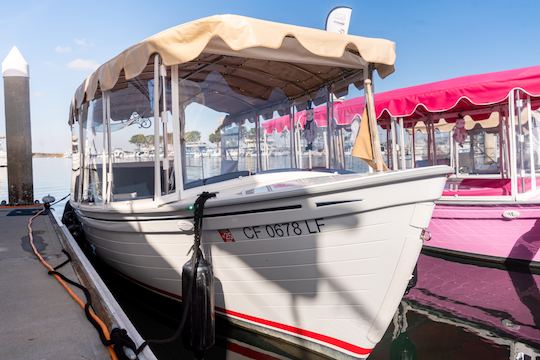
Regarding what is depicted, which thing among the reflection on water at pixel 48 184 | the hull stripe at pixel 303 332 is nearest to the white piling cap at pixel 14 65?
the reflection on water at pixel 48 184

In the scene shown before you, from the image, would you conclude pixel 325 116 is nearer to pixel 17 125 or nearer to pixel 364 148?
pixel 364 148

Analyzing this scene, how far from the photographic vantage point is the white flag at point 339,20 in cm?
566

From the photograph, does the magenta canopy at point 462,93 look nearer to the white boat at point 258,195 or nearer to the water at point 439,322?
the water at point 439,322

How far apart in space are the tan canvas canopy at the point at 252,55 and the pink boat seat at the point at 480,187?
3.99 metres

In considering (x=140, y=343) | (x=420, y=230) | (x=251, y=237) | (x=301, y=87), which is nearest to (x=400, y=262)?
(x=420, y=230)

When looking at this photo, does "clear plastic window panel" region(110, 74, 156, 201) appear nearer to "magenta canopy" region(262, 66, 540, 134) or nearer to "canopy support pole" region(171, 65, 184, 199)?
"canopy support pole" region(171, 65, 184, 199)

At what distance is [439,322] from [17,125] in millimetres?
10911

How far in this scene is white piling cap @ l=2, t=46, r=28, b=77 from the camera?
435 inches

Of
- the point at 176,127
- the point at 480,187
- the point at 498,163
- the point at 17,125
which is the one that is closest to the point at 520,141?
the point at 480,187

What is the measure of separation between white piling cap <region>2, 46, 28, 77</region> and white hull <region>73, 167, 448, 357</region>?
914 cm

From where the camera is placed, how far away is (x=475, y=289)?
20.1 ft

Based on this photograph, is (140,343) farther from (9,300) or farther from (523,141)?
(523,141)

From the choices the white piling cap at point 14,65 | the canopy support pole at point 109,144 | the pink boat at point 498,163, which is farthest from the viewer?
the white piling cap at point 14,65

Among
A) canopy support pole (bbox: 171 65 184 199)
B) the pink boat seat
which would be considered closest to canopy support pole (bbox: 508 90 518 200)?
the pink boat seat
